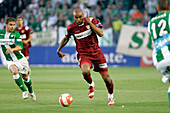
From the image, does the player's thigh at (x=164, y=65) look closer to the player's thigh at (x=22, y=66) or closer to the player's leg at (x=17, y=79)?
the player's leg at (x=17, y=79)

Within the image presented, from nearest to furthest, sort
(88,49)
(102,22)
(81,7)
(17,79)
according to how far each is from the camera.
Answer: (88,49), (17,79), (102,22), (81,7)

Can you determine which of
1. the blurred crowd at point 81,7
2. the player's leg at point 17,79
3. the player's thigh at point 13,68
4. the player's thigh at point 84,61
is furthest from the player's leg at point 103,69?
the blurred crowd at point 81,7

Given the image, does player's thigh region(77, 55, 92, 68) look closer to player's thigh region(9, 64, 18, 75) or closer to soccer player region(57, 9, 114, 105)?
soccer player region(57, 9, 114, 105)

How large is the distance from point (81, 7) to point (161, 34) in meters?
20.3

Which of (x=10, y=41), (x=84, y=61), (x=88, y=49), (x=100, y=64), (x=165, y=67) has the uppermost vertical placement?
(x=165, y=67)

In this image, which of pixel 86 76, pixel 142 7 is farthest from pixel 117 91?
pixel 142 7

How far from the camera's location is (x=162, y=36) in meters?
6.89

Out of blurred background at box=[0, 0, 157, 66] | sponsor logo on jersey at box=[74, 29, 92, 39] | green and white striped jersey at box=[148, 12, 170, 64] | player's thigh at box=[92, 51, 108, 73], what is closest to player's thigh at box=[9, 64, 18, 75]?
sponsor logo on jersey at box=[74, 29, 92, 39]

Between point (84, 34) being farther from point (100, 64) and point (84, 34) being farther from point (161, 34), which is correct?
point (161, 34)

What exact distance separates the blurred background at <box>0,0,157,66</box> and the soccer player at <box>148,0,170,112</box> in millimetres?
18140

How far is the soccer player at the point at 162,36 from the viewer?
681 centimetres

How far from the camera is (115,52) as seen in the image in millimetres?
25641

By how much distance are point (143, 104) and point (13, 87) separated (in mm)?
5766

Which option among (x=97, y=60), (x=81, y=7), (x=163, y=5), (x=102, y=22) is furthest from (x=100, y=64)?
(x=81, y=7)
